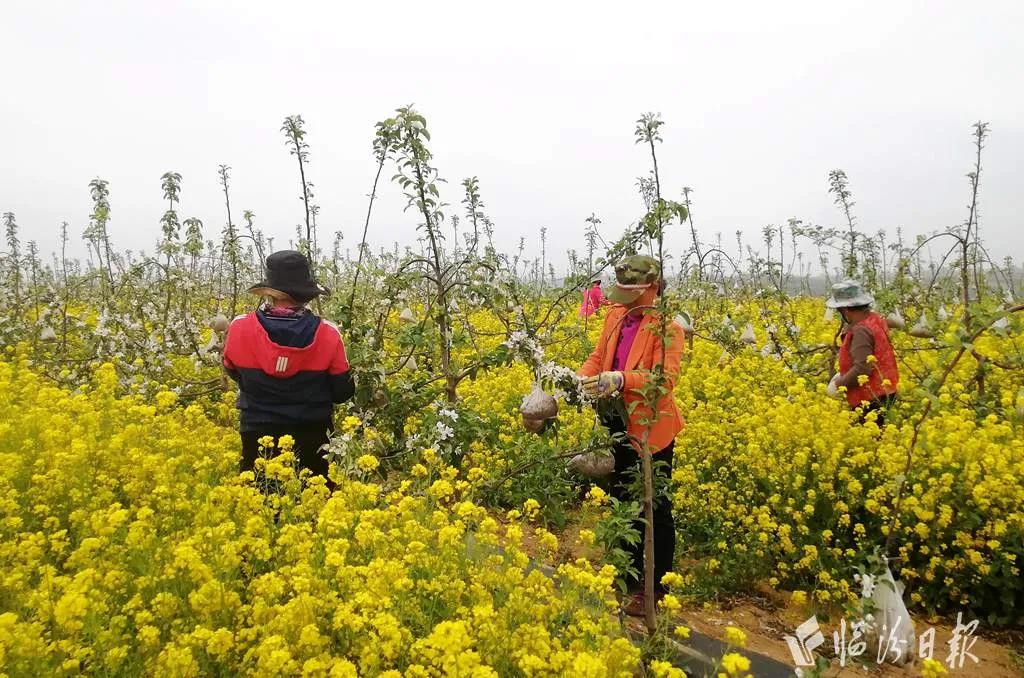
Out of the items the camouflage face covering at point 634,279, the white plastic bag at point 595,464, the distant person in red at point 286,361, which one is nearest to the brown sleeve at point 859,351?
the camouflage face covering at point 634,279

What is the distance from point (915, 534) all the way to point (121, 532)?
4.47m

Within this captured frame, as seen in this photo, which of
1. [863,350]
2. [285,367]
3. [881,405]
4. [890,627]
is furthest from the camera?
[881,405]

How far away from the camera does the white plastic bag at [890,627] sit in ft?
10.3

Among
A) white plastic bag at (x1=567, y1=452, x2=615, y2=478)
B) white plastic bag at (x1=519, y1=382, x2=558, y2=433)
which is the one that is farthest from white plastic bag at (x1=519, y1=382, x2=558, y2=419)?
white plastic bag at (x1=567, y1=452, x2=615, y2=478)

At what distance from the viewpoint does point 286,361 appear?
10.7ft

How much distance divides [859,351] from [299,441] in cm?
415

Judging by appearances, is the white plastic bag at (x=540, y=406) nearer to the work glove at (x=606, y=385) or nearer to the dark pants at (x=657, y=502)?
the work glove at (x=606, y=385)

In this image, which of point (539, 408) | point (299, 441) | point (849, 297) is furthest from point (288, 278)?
point (849, 297)

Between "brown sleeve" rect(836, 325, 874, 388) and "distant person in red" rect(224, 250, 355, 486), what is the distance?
12.5 ft

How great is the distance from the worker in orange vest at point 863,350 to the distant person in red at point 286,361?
3801 millimetres

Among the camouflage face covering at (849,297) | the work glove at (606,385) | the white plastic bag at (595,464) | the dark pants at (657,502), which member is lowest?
the dark pants at (657,502)

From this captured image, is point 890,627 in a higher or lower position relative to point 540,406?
lower

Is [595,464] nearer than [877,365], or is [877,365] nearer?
[595,464]

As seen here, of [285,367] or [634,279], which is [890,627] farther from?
[285,367]
